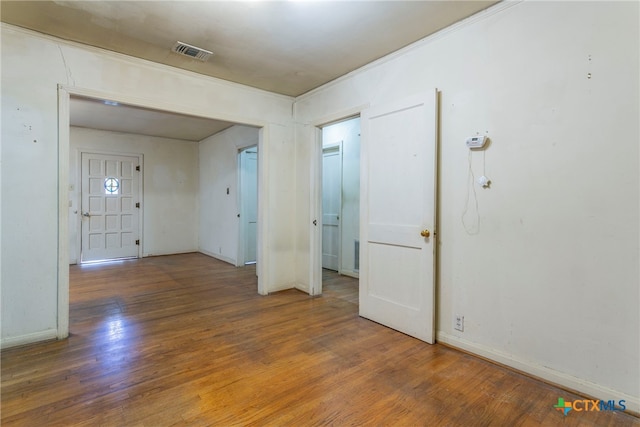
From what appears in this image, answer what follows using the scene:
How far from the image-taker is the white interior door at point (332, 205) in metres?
5.25

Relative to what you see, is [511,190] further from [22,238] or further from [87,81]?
[22,238]

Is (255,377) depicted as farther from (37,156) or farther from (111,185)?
(111,185)

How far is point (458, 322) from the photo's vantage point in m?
2.52

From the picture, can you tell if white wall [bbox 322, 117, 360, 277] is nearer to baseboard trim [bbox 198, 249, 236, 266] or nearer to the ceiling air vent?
baseboard trim [bbox 198, 249, 236, 266]

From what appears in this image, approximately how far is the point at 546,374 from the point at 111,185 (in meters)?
7.40

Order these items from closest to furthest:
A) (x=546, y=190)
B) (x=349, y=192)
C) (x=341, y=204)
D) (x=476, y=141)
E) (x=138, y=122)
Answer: (x=546, y=190) → (x=476, y=141) → (x=349, y=192) → (x=341, y=204) → (x=138, y=122)

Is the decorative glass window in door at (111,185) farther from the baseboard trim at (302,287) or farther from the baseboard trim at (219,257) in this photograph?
the baseboard trim at (302,287)

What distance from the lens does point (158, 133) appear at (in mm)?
6406

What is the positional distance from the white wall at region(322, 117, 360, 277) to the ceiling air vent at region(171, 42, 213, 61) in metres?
2.44

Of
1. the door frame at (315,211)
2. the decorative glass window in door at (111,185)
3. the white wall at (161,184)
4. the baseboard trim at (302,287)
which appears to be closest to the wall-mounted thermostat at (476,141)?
the door frame at (315,211)

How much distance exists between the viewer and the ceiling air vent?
2.80 meters

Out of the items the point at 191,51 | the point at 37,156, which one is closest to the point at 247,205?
the point at 191,51

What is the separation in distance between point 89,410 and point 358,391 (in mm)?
1575

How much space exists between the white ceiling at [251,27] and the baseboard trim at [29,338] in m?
2.55
